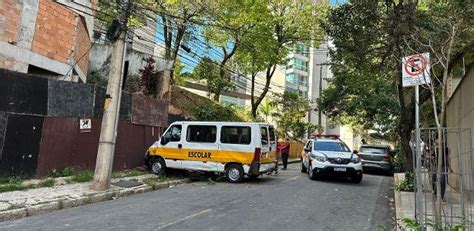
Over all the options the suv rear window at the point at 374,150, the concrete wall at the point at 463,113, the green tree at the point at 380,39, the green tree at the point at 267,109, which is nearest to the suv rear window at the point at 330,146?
the green tree at the point at 380,39

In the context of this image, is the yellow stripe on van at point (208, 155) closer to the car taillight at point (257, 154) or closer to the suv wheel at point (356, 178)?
the car taillight at point (257, 154)

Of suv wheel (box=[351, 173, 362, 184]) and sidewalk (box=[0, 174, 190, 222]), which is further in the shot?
suv wheel (box=[351, 173, 362, 184])

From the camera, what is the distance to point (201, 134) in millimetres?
15180

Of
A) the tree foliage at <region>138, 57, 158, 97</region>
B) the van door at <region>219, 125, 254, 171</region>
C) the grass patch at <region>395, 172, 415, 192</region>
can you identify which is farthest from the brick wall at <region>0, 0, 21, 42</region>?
the grass patch at <region>395, 172, 415, 192</region>

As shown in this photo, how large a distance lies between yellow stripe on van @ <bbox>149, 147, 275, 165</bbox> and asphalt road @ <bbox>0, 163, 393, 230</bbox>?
3.75 ft

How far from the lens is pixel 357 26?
12.8 meters

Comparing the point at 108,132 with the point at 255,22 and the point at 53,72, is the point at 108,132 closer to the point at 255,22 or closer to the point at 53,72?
the point at 53,72

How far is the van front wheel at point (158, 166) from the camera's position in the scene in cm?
1568

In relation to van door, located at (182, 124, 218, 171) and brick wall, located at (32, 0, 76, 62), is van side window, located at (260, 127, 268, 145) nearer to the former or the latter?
van door, located at (182, 124, 218, 171)

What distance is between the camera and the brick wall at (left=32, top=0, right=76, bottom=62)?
521 inches

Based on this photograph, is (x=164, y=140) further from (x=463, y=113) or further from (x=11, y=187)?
(x=463, y=113)

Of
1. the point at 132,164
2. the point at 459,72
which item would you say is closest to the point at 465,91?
the point at 459,72

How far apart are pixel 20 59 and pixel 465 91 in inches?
480

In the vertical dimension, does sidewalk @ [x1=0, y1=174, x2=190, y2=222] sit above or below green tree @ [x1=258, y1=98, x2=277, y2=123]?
below
